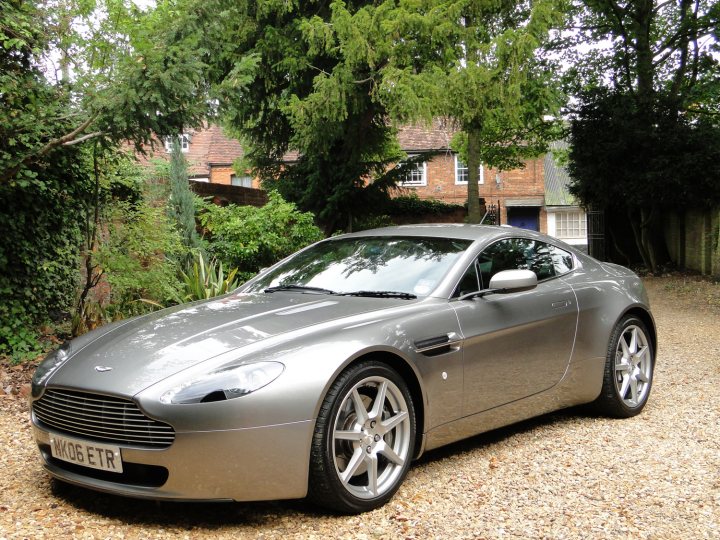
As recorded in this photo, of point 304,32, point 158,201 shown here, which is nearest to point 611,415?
point 158,201

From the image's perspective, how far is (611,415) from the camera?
5.63 m

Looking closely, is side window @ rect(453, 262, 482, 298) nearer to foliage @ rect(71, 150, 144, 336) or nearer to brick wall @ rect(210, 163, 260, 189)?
foliage @ rect(71, 150, 144, 336)

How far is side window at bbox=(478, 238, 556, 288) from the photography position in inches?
192

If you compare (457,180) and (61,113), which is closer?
(61,113)

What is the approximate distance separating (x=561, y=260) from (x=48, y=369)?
361 centimetres

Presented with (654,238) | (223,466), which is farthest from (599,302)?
(654,238)

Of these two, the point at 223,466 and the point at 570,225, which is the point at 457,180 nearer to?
the point at 570,225

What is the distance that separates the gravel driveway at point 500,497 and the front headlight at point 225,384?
0.63 m

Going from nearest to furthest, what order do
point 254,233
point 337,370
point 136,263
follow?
point 337,370
point 136,263
point 254,233

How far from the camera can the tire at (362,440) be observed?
3.50 meters

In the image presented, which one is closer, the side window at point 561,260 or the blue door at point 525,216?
the side window at point 561,260

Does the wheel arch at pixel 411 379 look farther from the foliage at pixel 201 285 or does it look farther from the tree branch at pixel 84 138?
the foliage at pixel 201 285

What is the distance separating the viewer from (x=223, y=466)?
3.29 m

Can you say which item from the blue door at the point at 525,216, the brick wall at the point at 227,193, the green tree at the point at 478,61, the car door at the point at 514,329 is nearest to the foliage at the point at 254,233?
the brick wall at the point at 227,193
